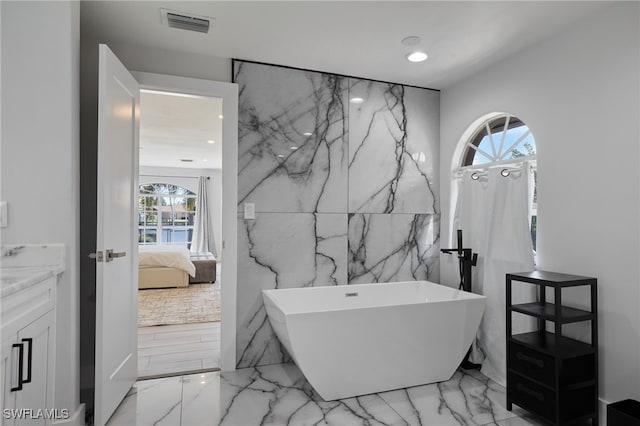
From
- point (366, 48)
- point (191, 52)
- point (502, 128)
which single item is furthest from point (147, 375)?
point (502, 128)

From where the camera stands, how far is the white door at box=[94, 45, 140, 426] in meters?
2.06

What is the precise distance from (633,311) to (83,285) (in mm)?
3344

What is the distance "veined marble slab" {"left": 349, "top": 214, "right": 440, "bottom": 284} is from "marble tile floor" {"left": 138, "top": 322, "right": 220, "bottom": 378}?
1400 millimetres

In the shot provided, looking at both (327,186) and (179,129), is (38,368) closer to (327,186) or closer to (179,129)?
(327,186)

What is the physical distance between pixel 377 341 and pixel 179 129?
4.31 metres

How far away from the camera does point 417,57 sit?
2850mm

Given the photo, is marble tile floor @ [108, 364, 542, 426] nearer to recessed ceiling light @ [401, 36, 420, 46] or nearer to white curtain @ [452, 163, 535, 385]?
white curtain @ [452, 163, 535, 385]

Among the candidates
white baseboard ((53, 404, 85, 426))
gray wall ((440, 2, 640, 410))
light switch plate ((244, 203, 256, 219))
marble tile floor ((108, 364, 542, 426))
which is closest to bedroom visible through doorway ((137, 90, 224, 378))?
marble tile floor ((108, 364, 542, 426))

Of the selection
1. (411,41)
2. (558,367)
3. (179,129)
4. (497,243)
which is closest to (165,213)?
(179,129)

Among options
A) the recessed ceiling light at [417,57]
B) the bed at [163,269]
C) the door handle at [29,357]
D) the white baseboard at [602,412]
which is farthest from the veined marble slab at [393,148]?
the bed at [163,269]

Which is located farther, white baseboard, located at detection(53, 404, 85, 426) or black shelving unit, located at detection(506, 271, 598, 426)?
black shelving unit, located at detection(506, 271, 598, 426)

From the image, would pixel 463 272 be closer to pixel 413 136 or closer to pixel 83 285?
pixel 413 136

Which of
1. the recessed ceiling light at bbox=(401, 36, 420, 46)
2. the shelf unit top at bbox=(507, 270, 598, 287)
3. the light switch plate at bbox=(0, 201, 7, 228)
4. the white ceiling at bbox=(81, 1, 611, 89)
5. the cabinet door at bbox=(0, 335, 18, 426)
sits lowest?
the cabinet door at bbox=(0, 335, 18, 426)

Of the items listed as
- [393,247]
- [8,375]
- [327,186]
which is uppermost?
[327,186]
